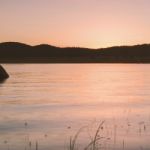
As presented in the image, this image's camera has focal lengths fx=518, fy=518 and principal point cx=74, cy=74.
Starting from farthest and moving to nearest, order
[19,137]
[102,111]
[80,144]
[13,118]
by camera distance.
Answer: [102,111]
[13,118]
[19,137]
[80,144]

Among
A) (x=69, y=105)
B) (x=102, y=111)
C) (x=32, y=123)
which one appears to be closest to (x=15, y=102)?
(x=69, y=105)

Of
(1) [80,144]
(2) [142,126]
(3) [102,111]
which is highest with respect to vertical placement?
(3) [102,111]

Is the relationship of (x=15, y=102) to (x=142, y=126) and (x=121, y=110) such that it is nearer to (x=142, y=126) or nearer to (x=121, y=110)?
(x=121, y=110)

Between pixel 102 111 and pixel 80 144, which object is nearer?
pixel 80 144

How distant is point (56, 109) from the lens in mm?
27172

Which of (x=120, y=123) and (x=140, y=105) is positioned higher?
(x=140, y=105)

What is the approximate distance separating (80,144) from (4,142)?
2530 mm

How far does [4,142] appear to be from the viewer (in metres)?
17.1

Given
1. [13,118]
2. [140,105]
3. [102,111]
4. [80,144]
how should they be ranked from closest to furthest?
[80,144] < [13,118] < [102,111] < [140,105]

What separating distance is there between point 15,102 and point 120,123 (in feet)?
36.5

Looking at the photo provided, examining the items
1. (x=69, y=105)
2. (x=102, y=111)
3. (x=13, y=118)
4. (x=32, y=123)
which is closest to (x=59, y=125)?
(x=32, y=123)

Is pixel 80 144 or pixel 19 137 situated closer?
pixel 80 144

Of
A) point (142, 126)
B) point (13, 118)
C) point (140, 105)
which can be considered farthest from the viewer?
point (140, 105)

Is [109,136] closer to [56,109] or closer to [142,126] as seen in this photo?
[142,126]
